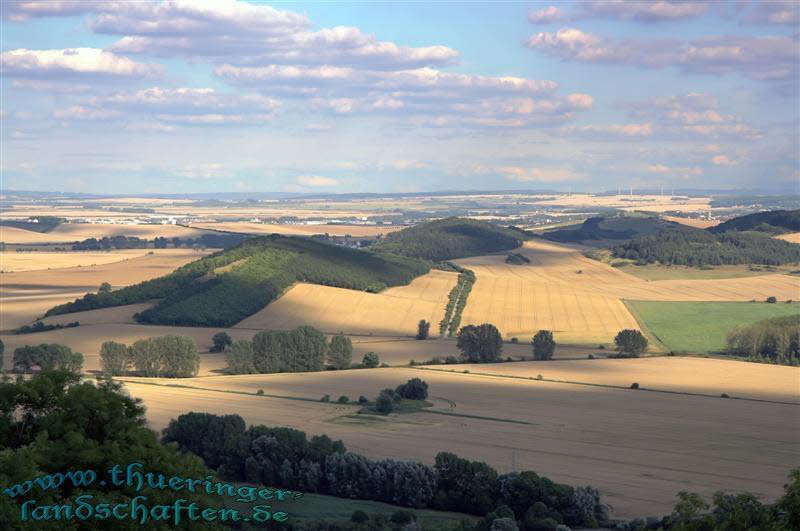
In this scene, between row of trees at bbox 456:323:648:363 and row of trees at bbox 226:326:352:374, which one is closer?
row of trees at bbox 226:326:352:374

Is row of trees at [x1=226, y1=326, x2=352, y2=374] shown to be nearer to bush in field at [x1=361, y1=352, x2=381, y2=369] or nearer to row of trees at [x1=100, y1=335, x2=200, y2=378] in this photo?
bush in field at [x1=361, y1=352, x2=381, y2=369]

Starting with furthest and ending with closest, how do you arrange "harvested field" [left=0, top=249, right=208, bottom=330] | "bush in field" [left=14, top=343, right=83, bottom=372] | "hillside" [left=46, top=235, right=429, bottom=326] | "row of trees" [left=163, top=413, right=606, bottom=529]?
"harvested field" [left=0, top=249, right=208, bottom=330]
"hillside" [left=46, top=235, right=429, bottom=326]
"bush in field" [left=14, top=343, right=83, bottom=372]
"row of trees" [left=163, top=413, right=606, bottom=529]

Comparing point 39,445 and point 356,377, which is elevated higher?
point 39,445

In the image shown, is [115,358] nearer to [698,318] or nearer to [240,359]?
[240,359]

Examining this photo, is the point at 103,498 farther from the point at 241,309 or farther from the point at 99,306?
the point at 99,306

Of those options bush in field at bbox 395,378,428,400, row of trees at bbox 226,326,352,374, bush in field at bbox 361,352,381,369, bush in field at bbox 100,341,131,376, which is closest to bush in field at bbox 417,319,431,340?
row of trees at bbox 226,326,352,374

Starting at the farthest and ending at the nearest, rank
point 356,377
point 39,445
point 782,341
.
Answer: point 782,341 → point 356,377 → point 39,445

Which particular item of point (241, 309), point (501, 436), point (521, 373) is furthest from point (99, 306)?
point (501, 436)

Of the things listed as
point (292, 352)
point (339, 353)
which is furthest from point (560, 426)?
point (292, 352)
